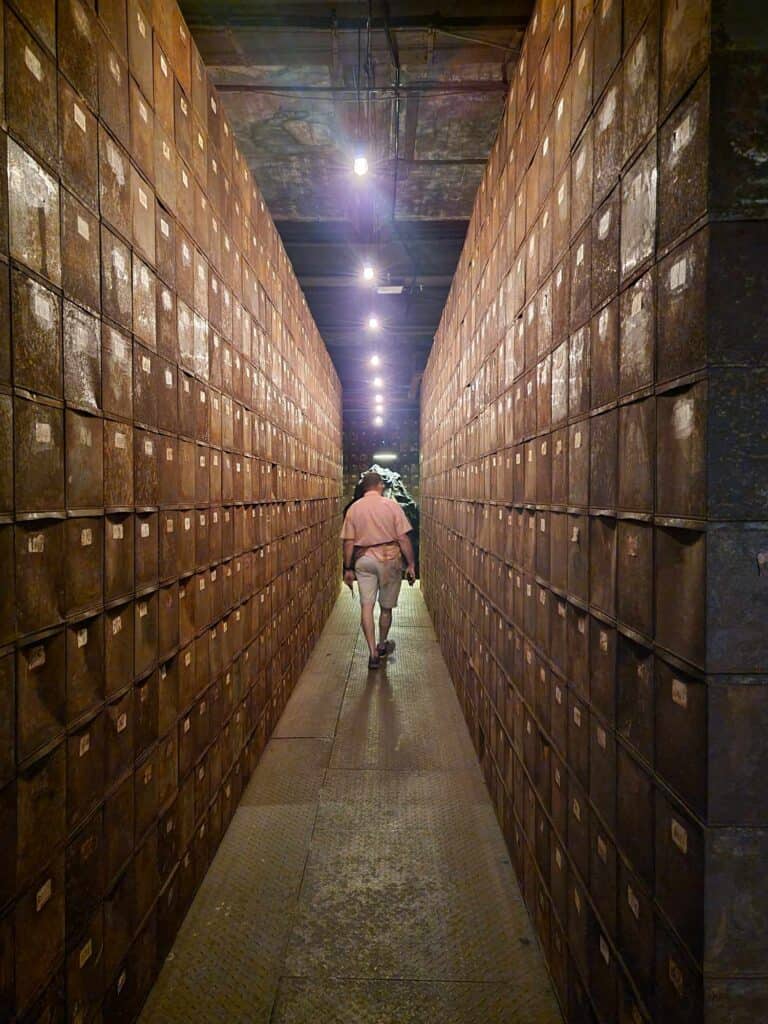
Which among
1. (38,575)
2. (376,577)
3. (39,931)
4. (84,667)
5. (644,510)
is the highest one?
(644,510)

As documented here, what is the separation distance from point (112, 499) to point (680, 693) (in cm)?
133

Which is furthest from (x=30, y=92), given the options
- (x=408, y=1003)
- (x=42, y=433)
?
(x=408, y=1003)

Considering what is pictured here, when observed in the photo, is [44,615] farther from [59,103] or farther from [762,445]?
[762,445]

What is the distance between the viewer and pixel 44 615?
1.18 m

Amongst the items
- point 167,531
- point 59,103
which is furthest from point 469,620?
point 59,103

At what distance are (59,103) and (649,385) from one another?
135 centimetres

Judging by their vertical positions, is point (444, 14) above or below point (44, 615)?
above

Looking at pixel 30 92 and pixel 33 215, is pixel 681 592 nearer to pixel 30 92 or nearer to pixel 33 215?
pixel 33 215

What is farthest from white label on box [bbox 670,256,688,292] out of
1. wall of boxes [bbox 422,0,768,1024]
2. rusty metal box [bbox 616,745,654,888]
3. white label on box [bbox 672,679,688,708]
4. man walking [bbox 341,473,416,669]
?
man walking [bbox 341,473,416,669]

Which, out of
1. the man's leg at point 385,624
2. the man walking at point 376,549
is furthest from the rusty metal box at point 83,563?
the man's leg at point 385,624

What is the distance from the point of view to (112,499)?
1480 mm

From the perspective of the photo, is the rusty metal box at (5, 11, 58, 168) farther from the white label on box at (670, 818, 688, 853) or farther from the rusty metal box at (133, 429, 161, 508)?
the white label on box at (670, 818, 688, 853)

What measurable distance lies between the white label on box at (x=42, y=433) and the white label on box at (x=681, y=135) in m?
1.31

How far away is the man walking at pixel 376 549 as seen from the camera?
15.6 feet
